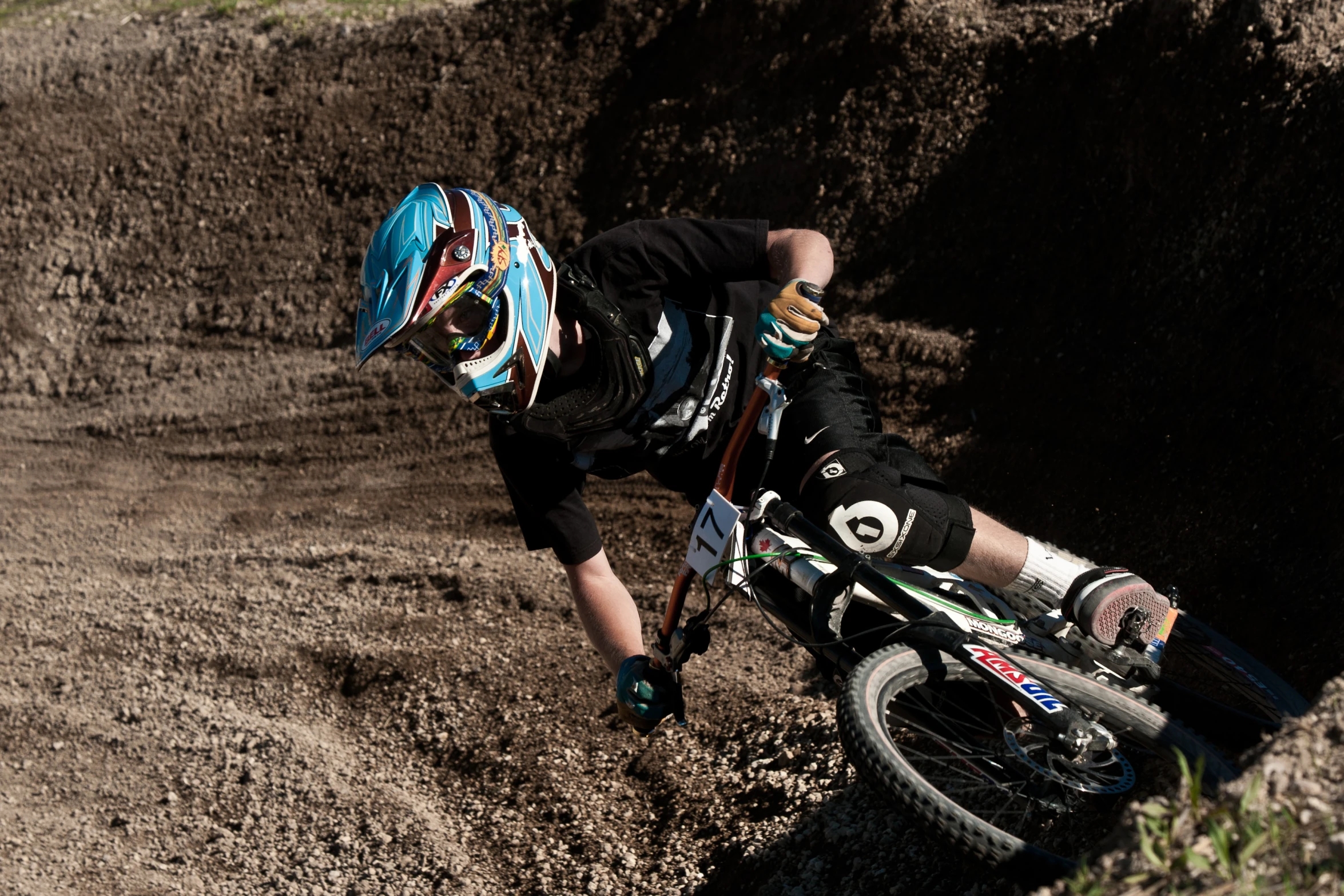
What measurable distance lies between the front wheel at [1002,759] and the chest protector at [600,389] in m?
1.31

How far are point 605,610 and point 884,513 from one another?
1274 mm

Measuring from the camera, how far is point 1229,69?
5.84 m

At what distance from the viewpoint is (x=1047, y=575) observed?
3.51 m

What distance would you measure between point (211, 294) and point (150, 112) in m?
2.88

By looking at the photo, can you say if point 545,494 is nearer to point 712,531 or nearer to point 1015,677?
point 712,531

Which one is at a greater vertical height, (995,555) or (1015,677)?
(995,555)

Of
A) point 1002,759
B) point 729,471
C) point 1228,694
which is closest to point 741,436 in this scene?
point 729,471

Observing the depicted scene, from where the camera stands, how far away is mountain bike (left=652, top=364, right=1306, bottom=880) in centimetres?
296

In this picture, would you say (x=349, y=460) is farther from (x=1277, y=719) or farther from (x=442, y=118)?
(x=1277, y=719)

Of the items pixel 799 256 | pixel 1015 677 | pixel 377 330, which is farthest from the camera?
pixel 799 256

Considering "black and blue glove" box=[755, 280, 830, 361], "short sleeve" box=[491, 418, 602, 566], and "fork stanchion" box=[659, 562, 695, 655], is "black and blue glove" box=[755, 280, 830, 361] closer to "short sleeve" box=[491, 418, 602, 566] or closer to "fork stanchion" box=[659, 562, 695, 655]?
"fork stanchion" box=[659, 562, 695, 655]

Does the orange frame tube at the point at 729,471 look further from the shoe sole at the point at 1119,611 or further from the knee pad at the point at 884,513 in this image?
the shoe sole at the point at 1119,611

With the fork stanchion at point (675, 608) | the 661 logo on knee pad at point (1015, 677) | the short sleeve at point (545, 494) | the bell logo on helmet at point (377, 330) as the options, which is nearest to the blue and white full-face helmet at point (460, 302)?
the bell logo on helmet at point (377, 330)

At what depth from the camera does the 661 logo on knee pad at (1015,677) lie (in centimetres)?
294
